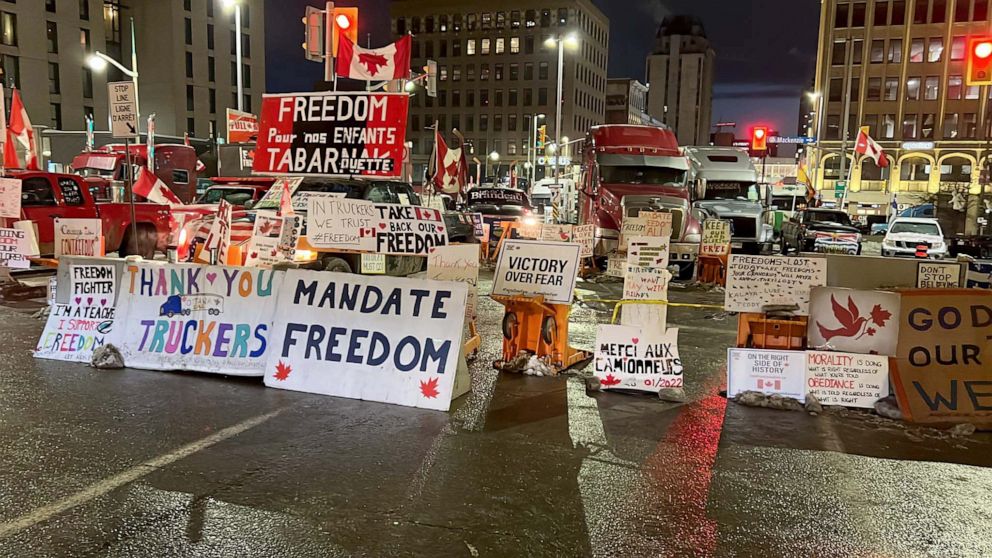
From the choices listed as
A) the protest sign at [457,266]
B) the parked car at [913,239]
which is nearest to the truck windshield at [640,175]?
the parked car at [913,239]

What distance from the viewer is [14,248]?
39.9ft

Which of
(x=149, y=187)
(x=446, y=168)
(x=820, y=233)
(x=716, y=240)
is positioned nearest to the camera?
(x=149, y=187)

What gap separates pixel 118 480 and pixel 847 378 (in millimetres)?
6311

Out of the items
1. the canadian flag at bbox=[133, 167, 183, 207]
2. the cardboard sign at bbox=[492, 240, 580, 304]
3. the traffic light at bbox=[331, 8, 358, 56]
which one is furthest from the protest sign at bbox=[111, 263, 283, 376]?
the traffic light at bbox=[331, 8, 358, 56]

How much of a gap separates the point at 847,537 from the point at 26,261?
505 inches

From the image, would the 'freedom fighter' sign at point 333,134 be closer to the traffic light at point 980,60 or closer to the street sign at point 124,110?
the street sign at point 124,110

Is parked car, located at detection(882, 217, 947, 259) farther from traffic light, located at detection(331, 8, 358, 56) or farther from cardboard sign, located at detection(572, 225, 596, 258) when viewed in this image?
traffic light, located at detection(331, 8, 358, 56)

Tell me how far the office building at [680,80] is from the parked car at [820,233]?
11374cm

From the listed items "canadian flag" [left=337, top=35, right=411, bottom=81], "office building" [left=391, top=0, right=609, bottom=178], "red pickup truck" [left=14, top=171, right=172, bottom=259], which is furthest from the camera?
"office building" [left=391, top=0, right=609, bottom=178]

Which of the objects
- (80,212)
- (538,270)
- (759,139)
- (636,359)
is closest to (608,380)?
(636,359)

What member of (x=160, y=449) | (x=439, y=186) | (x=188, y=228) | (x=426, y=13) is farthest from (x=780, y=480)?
(x=426, y=13)

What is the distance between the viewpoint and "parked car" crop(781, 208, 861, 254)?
25109mm

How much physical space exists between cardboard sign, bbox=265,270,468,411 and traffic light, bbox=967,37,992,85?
9.82m

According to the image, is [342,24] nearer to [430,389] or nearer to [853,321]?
[430,389]
